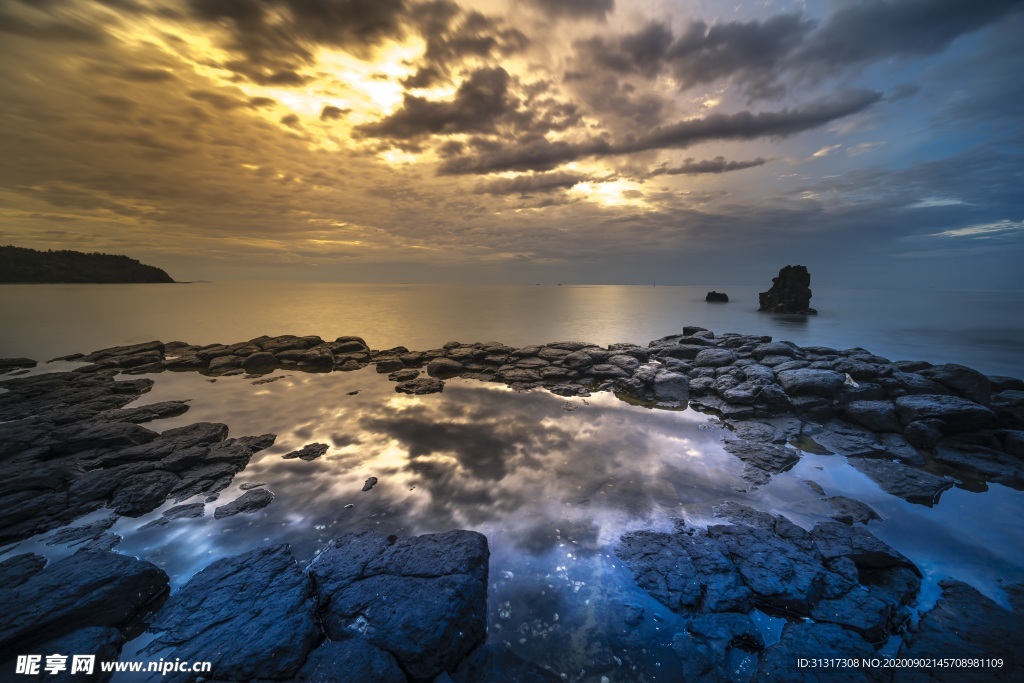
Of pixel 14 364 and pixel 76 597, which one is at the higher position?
pixel 76 597

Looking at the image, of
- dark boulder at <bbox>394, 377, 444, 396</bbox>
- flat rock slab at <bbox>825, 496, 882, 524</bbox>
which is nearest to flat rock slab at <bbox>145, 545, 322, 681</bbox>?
flat rock slab at <bbox>825, 496, 882, 524</bbox>

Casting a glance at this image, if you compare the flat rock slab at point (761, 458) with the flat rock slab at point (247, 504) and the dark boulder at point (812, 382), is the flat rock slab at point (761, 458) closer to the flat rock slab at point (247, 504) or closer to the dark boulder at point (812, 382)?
the dark boulder at point (812, 382)

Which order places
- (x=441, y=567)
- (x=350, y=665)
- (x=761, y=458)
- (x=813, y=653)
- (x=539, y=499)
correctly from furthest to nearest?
(x=761, y=458) < (x=539, y=499) < (x=441, y=567) < (x=813, y=653) < (x=350, y=665)

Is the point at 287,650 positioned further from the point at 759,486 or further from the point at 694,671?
the point at 759,486

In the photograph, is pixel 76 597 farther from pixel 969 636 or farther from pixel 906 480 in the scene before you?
pixel 906 480

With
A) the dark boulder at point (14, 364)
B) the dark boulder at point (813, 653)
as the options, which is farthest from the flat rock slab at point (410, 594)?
the dark boulder at point (14, 364)

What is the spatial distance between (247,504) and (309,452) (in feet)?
7.55

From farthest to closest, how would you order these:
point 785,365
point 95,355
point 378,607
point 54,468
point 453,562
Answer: point 95,355, point 785,365, point 54,468, point 453,562, point 378,607

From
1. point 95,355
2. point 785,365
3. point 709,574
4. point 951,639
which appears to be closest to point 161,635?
point 709,574

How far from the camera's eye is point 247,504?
287 inches

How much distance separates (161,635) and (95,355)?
89.8 feet

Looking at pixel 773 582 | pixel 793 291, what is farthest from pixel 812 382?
pixel 793 291

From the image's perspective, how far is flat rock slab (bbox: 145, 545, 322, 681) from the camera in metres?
4.07

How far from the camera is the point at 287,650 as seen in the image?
4.20 m
